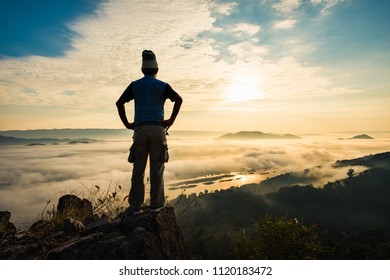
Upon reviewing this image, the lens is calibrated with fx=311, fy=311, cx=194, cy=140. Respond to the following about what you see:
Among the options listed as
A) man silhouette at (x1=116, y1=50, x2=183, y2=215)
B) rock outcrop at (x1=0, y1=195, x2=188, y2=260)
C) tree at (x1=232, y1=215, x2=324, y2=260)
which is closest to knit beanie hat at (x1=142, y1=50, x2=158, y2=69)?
man silhouette at (x1=116, y1=50, x2=183, y2=215)

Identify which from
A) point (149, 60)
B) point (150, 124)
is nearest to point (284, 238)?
point (150, 124)

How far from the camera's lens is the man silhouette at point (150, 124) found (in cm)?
534

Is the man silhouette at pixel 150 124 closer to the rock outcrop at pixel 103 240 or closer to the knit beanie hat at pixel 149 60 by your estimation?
the knit beanie hat at pixel 149 60

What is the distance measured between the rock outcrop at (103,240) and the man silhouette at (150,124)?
0.41 meters

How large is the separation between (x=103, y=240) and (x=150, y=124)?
201 cm

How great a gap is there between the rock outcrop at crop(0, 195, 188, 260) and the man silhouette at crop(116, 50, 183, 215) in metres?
0.41

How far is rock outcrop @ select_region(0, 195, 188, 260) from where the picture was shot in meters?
4.60

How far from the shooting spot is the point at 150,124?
5.34 metres

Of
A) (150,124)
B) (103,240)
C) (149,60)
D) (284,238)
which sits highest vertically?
(149,60)

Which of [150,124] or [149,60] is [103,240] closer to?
[150,124]

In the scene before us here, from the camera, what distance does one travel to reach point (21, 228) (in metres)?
6.07

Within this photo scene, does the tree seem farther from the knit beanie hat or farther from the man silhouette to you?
the knit beanie hat
